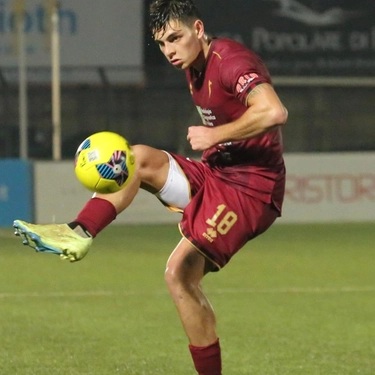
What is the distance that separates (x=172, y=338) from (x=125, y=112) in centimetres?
1499

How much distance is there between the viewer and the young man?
6084 mm

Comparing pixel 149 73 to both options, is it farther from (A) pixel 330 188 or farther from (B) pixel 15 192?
(B) pixel 15 192

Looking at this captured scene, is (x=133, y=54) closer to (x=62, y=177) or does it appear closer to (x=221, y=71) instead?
(x=62, y=177)

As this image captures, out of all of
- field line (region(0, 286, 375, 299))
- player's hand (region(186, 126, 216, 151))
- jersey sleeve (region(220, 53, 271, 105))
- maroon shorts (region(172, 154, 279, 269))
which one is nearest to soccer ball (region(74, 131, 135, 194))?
player's hand (region(186, 126, 216, 151))

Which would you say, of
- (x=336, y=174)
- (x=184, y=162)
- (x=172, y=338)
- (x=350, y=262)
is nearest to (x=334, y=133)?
(x=336, y=174)

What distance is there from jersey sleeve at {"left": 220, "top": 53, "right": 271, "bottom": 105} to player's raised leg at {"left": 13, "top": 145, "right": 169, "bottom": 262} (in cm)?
55

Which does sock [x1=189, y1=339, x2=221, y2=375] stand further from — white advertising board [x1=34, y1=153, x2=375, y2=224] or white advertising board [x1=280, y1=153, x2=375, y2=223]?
white advertising board [x1=280, y1=153, x2=375, y2=223]

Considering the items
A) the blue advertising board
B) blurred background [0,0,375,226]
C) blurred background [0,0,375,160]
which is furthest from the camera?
blurred background [0,0,375,160]

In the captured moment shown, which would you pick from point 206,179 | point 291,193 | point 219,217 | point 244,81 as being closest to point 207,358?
point 219,217

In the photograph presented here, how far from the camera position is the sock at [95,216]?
19.7 feet

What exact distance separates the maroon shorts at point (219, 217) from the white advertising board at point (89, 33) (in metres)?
19.4

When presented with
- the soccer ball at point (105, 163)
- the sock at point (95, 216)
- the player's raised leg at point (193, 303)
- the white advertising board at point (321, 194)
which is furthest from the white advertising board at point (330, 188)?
the soccer ball at point (105, 163)

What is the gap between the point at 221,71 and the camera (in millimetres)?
6125

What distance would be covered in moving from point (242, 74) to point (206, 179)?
29.5 inches
